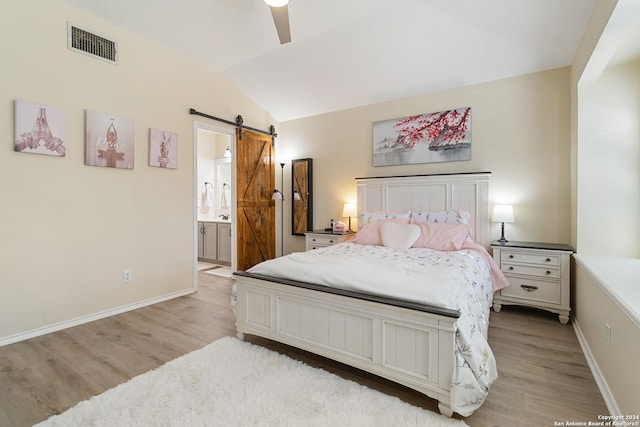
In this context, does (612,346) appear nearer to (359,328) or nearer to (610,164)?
(359,328)

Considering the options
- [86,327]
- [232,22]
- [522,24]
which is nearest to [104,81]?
[232,22]

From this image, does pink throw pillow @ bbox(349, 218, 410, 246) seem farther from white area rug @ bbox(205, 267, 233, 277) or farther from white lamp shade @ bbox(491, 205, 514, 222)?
white area rug @ bbox(205, 267, 233, 277)

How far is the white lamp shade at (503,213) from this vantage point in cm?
328

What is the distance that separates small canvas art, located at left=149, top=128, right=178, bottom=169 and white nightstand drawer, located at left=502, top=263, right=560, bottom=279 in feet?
13.5

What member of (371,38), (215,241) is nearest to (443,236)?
(371,38)

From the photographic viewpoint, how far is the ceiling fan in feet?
6.88

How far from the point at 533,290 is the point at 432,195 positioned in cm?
151

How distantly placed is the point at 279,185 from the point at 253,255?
4.53 feet

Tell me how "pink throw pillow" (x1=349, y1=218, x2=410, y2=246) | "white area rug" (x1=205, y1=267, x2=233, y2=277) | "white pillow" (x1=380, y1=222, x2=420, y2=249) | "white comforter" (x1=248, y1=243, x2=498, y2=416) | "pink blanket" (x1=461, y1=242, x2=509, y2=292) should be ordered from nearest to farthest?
1. "white comforter" (x1=248, y1=243, x2=498, y2=416)
2. "pink blanket" (x1=461, y1=242, x2=509, y2=292)
3. "white pillow" (x1=380, y1=222, x2=420, y2=249)
4. "pink throw pillow" (x1=349, y1=218, x2=410, y2=246)
5. "white area rug" (x1=205, y1=267, x2=233, y2=277)

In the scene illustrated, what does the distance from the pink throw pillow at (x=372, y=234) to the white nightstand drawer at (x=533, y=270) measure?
3.86 ft

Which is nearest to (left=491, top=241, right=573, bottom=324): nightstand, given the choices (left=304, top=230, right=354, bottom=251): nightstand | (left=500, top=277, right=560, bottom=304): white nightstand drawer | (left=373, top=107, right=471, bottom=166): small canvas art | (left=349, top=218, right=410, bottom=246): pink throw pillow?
(left=500, top=277, right=560, bottom=304): white nightstand drawer

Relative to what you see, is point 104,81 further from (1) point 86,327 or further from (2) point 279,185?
(2) point 279,185

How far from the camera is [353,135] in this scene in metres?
4.68

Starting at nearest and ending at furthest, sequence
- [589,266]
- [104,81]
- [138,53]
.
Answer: [589,266] → [104,81] → [138,53]
